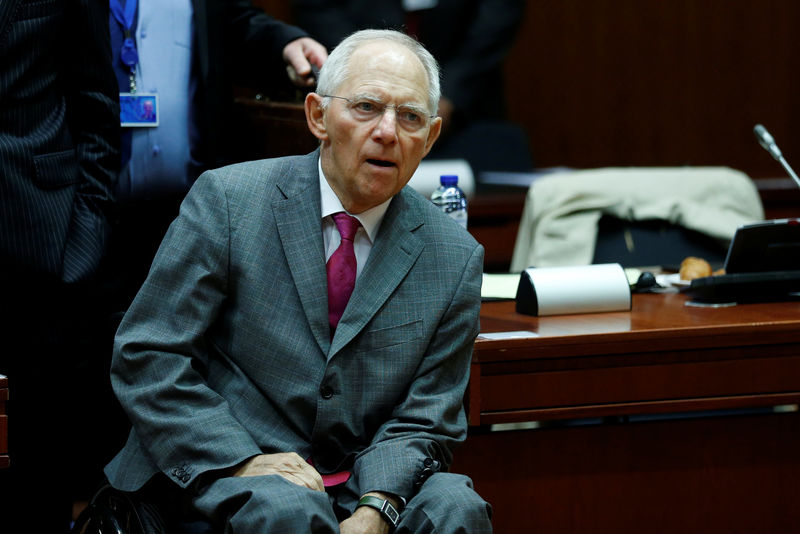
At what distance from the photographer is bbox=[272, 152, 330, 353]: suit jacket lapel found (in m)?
1.84

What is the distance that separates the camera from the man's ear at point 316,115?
75.1 inches

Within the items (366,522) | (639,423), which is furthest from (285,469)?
(639,423)

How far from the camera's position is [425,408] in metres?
1.84

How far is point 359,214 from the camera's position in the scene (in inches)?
76.3

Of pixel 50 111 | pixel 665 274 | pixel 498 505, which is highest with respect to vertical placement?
pixel 50 111

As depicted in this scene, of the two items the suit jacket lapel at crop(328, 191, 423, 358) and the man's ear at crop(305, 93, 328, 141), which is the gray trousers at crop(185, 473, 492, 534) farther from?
the man's ear at crop(305, 93, 328, 141)

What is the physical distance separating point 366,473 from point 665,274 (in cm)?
159

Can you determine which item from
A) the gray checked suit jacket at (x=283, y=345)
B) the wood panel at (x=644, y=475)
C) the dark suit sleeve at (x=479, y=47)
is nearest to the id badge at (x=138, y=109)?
the gray checked suit jacket at (x=283, y=345)

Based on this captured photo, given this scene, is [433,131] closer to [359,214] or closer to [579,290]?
[359,214]

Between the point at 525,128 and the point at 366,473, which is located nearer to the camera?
the point at 366,473

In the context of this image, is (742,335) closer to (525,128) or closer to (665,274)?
(665,274)

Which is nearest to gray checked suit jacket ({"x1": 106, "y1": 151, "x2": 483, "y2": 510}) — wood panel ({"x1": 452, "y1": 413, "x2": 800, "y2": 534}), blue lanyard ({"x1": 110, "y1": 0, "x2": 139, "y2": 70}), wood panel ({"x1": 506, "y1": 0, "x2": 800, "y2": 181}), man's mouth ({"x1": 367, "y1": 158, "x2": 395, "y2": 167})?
man's mouth ({"x1": 367, "y1": 158, "x2": 395, "y2": 167})

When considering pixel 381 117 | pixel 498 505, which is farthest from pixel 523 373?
pixel 381 117

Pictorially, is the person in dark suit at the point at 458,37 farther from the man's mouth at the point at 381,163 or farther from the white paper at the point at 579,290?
the man's mouth at the point at 381,163
